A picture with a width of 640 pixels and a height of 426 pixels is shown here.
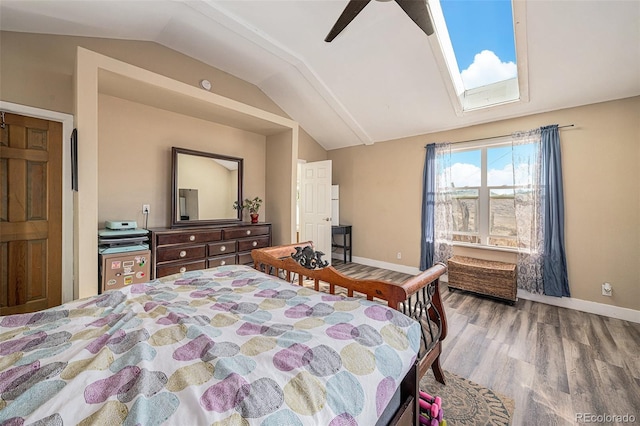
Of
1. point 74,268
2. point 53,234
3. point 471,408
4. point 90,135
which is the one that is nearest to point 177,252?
point 74,268

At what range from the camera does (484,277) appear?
11.0 ft

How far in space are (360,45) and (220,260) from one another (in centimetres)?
319

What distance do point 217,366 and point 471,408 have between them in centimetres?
168

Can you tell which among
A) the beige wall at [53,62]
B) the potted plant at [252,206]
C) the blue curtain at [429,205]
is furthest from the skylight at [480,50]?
the potted plant at [252,206]

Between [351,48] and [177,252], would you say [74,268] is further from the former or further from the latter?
[351,48]

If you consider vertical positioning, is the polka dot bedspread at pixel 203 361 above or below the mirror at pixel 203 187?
below

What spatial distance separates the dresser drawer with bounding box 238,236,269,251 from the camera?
3.63 meters

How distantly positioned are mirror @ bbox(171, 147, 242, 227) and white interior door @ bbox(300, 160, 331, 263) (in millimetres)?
1448

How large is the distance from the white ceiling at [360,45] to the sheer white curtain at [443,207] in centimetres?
47

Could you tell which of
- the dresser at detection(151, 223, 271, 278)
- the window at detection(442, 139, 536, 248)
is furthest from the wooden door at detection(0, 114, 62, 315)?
the window at detection(442, 139, 536, 248)

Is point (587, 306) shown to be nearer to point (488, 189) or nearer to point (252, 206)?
point (488, 189)

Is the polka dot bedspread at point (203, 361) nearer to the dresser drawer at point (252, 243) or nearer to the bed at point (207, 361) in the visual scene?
the bed at point (207, 361)

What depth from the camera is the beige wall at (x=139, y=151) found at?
2928 mm

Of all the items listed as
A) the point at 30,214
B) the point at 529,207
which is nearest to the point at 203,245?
the point at 30,214
